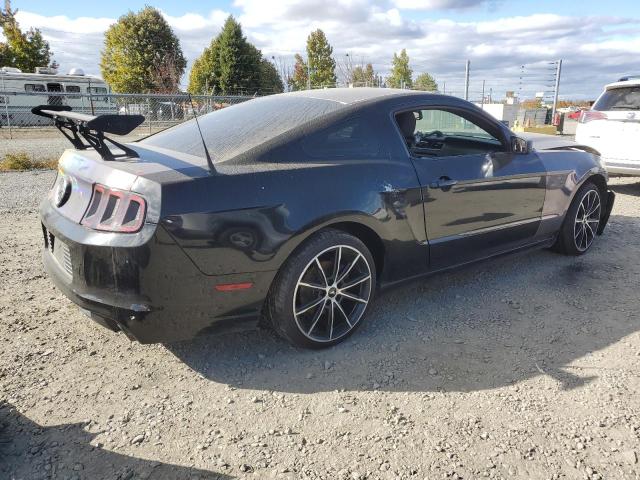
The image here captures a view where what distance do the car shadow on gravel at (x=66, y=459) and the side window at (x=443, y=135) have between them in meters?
2.42

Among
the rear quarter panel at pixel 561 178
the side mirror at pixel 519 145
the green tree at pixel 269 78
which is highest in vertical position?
the green tree at pixel 269 78

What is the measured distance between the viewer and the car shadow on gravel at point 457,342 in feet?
9.10

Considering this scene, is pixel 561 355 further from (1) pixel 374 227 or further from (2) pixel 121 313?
(2) pixel 121 313

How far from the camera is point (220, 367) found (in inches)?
113

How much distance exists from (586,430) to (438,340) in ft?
3.31

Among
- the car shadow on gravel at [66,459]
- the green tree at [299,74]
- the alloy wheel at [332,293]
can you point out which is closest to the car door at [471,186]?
the alloy wheel at [332,293]

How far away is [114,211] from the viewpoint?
2.45m

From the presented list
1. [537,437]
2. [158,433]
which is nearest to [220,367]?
[158,433]

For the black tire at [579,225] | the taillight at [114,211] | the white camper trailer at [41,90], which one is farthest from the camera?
the white camper trailer at [41,90]

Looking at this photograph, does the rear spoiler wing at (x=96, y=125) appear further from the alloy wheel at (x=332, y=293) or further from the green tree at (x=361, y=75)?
the green tree at (x=361, y=75)

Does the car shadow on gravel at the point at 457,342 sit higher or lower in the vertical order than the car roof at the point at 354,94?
lower

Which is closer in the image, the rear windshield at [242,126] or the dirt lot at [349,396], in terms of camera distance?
the dirt lot at [349,396]

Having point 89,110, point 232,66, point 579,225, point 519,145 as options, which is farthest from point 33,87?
point 579,225

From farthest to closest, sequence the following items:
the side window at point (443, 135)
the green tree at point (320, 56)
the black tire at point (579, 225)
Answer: the green tree at point (320, 56) → the black tire at point (579, 225) → the side window at point (443, 135)
